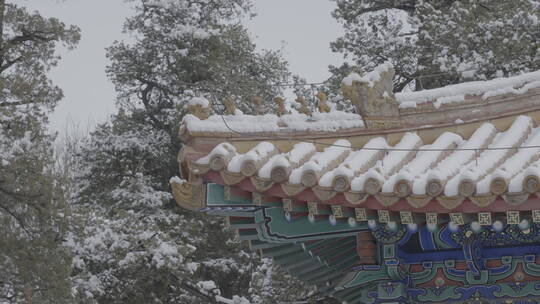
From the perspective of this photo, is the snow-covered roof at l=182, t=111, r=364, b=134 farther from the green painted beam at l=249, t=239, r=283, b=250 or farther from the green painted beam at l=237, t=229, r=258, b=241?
the green painted beam at l=249, t=239, r=283, b=250

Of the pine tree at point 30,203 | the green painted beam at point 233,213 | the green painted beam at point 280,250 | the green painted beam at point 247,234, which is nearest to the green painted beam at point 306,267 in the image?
the green painted beam at point 280,250

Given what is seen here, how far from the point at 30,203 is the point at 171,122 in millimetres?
6745

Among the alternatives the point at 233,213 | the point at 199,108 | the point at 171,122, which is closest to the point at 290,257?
the point at 233,213

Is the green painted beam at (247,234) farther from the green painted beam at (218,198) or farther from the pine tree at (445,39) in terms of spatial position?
the pine tree at (445,39)

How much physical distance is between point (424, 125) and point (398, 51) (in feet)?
30.6

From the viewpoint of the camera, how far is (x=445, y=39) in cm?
1289

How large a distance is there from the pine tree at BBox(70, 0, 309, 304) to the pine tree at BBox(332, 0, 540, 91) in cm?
229

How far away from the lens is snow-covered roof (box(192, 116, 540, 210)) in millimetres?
4234

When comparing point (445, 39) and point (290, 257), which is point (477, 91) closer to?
point (290, 257)

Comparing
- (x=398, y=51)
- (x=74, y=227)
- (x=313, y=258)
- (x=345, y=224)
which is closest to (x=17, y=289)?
(x=74, y=227)

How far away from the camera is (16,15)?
10961 mm

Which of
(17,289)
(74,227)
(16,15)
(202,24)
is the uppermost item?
(202,24)

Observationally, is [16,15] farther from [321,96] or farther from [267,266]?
[321,96]

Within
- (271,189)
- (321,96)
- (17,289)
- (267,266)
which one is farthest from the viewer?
(267,266)
